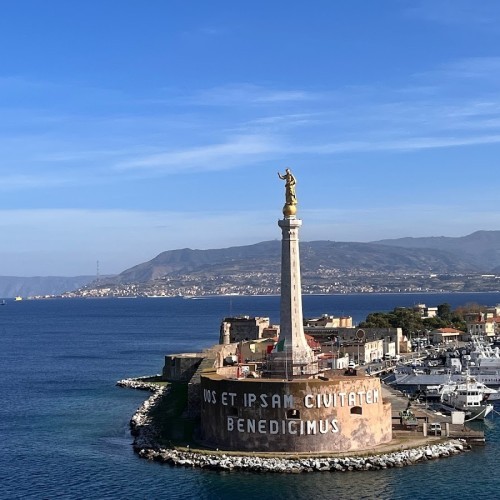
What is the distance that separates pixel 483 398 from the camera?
6731 cm

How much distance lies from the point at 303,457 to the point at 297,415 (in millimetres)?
2046

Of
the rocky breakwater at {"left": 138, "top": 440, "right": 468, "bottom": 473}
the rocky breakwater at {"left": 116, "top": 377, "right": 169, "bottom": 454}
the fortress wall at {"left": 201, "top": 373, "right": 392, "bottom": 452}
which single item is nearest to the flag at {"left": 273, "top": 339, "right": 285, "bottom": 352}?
the fortress wall at {"left": 201, "top": 373, "right": 392, "bottom": 452}

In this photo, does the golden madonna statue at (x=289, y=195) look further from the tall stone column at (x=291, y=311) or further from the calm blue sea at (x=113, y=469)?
the calm blue sea at (x=113, y=469)

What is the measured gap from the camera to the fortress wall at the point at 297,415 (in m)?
44.6

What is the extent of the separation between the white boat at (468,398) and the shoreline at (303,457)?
12.6 meters

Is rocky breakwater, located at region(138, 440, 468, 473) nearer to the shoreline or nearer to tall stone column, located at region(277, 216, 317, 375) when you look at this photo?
the shoreline

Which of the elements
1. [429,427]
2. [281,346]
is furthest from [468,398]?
[281,346]

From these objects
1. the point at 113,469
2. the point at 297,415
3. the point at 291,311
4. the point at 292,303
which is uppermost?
the point at 292,303

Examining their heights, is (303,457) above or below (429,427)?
below

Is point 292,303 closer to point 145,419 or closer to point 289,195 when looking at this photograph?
point 289,195

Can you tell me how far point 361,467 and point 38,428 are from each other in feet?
72.5

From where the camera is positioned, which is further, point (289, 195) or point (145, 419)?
point (145, 419)

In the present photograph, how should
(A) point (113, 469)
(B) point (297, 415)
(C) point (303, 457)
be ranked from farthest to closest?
(B) point (297, 415), (A) point (113, 469), (C) point (303, 457)

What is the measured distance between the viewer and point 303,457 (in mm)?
43938
